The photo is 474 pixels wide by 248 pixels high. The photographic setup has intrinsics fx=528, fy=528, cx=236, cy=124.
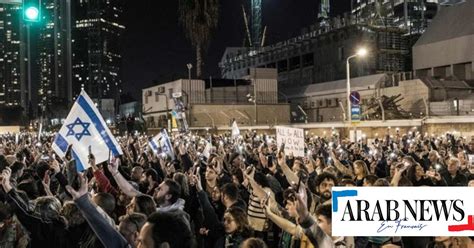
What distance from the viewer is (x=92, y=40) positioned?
149 meters

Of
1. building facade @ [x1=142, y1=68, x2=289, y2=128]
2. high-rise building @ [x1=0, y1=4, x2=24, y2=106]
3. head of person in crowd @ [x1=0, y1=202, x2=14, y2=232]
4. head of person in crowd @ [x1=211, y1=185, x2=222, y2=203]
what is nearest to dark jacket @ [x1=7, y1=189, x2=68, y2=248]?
head of person in crowd @ [x1=0, y1=202, x2=14, y2=232]

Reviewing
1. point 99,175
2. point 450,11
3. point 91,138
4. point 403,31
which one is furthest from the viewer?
point 403,31

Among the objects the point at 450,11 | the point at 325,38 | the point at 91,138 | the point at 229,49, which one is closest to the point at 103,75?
the point at 229,49

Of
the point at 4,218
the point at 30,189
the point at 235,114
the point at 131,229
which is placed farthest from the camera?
the point at 235,114

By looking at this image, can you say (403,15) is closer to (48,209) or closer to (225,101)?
(225,101)

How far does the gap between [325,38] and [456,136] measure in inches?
1269

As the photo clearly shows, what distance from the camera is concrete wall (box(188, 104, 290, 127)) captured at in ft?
141

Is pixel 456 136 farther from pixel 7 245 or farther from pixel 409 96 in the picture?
pixel 7 245

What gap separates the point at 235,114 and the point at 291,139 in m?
32.9

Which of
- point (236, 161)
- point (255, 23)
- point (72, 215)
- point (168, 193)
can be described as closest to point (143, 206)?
point (72, 215)

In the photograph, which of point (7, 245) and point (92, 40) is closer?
point (7, 245)

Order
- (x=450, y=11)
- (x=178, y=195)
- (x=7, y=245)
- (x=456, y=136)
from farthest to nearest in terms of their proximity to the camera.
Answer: (x=450, y=11) < (x=456, y=136) < (x=178, y=195) < (x=7, y=245)

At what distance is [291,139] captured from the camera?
37.5 feet

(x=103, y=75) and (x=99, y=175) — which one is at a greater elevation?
(x=103, y=75)
